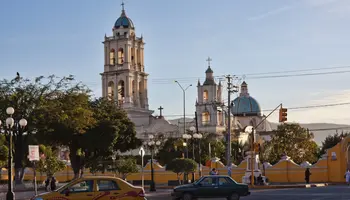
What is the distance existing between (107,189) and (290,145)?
2474 inches

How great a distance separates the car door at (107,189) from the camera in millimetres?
21656

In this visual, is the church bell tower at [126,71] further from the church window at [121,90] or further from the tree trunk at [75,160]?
the tree trunk at [75,160]

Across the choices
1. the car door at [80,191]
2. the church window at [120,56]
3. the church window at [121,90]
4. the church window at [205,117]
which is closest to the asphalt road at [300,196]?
the car door at [80,191]

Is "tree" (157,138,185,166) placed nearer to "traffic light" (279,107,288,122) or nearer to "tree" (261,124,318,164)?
"tree" (261,124,318,164)

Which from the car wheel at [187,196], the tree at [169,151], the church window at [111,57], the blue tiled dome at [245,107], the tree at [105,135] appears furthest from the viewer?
the blue tiled dome at [245,107]

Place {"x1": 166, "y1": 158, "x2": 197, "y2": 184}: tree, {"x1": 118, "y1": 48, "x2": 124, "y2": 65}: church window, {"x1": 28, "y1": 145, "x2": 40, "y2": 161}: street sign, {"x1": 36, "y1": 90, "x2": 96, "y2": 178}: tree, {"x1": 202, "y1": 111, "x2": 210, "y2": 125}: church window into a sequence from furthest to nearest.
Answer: {"x1": 202, "y1": 111, "x2": 210, "y2": 125}: church window < {"x1": 118, "y1": 48, "x2": 124, "y2": 65}: church window < {"x1": 166, "y1": 158, "x2": 197, "y2": 184}: tree < {"x1": 36, "y1": 90, "x2": 96, "y2": 178}: tree < {"x1": 28, "y1": 145, "x2": 40, "y2": 161}: street sign

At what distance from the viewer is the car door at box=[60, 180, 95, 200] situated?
2158cm

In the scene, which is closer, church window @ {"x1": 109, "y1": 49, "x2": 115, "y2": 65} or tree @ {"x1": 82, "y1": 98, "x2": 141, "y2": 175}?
tree @ {"x1": 82, "y1": 98, "x2": 141, "y2": 175}

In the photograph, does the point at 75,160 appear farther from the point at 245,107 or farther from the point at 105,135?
the point at 245,107

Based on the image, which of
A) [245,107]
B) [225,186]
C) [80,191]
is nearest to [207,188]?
[225,186]

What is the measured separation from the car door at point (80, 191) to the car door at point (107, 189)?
0.19 meters

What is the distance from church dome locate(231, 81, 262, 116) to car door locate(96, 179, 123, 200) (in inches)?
4345

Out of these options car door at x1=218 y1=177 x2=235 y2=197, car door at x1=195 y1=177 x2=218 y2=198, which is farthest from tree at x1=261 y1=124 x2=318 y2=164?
car door at x1=195 y1=177 x2=218 y2=198

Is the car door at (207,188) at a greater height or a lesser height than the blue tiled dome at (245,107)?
lesser
